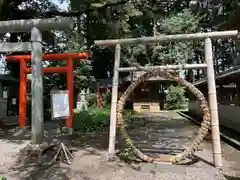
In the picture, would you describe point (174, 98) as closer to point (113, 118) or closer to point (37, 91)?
point (113, 118)

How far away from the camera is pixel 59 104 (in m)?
7.40

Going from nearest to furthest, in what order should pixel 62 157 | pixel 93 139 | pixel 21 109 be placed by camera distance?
pixel 62 157 → pixel 93 139 → pixel 21 109

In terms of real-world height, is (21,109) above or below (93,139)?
above

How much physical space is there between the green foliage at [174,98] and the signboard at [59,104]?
2443 cm

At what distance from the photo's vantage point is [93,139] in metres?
10.1

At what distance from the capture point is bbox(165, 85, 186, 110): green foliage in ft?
102

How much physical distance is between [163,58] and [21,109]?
68.4ft

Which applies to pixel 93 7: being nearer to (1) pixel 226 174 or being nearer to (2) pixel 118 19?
(2) pixel 118 19

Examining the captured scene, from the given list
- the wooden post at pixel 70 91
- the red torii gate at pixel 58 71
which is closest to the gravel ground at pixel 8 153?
the wooden post at pixel 70 91

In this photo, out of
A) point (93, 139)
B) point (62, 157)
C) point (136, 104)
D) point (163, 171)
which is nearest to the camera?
point (163, 171)

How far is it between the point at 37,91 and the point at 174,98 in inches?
987

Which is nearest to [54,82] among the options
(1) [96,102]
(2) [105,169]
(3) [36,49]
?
(1) [96,102]

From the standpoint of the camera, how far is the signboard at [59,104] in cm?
721

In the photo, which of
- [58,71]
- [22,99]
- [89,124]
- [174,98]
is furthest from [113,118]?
[174,98]
